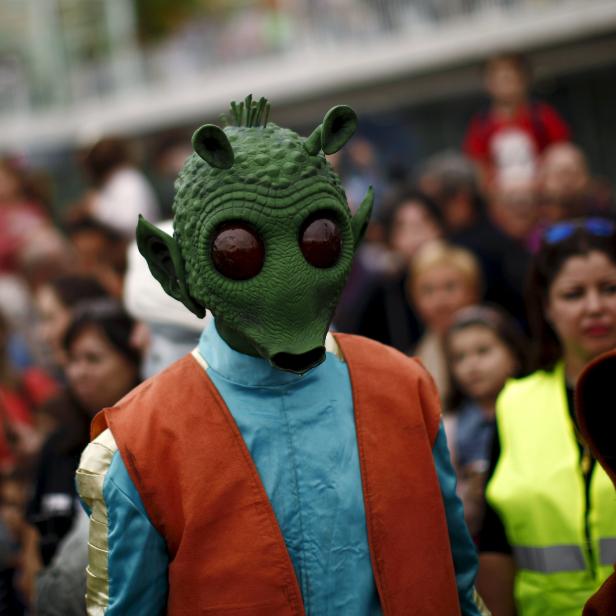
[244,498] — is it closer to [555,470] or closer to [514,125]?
[555,470]

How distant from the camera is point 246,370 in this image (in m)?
2.14

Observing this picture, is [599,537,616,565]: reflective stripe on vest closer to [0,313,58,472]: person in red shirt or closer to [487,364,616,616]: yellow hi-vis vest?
[487,364,616,616]: yellow hi-vis vest

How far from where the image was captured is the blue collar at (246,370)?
2131 mm

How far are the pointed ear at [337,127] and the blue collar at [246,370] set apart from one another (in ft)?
1.45

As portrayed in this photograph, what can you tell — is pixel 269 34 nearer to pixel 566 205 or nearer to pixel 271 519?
pixel 566 205

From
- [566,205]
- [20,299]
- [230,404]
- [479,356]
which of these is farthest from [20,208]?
[230,404]

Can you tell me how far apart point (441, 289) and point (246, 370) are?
2910 mm

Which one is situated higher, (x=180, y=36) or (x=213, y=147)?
(x=180, y=36)

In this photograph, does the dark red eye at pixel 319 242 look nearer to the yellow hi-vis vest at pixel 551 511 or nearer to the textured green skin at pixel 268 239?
the textured green skin at pixel 268 239

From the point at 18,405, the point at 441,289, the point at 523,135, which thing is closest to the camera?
the point at 441,289

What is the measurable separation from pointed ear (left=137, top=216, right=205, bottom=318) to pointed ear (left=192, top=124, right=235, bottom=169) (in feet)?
0.62

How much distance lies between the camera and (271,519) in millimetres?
2020

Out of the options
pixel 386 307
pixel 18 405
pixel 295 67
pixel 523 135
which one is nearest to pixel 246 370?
pixel 18 405

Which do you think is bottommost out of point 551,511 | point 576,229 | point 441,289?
point 551,511
